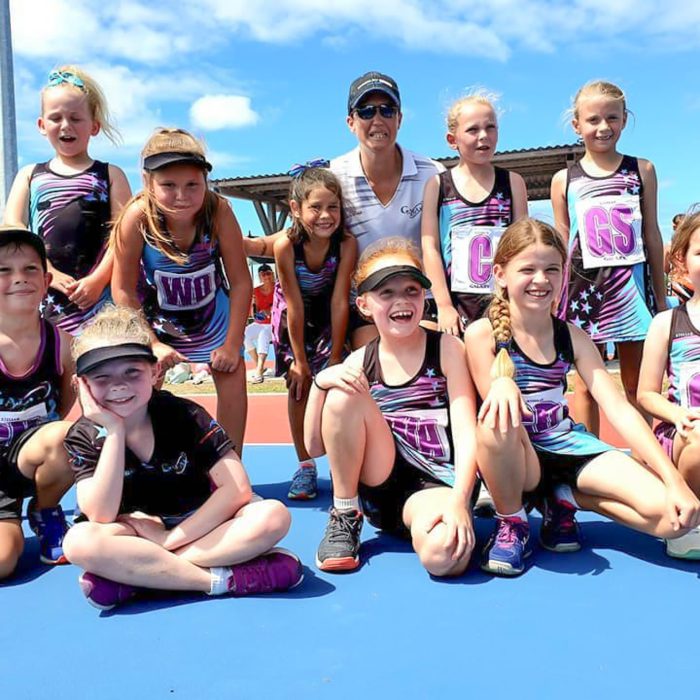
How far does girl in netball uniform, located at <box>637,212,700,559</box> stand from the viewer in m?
2.48

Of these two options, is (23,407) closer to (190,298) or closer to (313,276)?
(190,298)

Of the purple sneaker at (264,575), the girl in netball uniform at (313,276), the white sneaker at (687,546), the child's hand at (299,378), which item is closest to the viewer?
the purple sneaker at (264,575)

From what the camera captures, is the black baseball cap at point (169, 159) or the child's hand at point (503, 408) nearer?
the child's hand at point (503, 408)

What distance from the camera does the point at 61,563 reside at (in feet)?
8.25

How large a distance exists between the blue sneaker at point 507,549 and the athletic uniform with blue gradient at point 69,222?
221 centimetres

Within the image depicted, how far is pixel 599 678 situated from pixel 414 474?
1.07 m

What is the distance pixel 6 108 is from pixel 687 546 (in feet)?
21.5

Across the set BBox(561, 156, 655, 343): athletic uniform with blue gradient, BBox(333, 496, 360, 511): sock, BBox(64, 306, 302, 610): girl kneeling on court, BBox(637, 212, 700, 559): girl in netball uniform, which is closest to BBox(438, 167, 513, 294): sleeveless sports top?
BBox(561, 156, 655, 343): athletic uniform with blue gradient

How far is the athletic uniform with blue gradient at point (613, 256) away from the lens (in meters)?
3.31

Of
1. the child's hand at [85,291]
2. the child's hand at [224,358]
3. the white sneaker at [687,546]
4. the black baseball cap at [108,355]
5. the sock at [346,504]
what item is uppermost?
the child's hand at [85,291]

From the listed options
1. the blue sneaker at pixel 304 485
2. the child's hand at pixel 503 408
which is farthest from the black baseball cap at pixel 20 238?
the child's hand at pixel 503 408

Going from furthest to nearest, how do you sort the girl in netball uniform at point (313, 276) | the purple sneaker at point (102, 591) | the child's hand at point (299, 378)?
the child's hand at point (299, 378)
the girl in netball uniform at point (313, 276)
the purple sneaker at point (102, 591)

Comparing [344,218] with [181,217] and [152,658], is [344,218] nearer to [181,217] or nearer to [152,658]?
[181,217]

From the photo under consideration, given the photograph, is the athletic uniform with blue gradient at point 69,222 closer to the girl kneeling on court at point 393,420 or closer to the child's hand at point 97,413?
the child's hand at point 97,413
